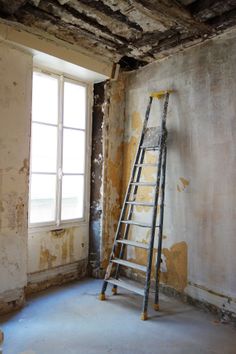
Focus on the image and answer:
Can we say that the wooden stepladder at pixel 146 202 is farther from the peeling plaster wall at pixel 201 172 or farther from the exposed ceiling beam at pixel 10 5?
the exposed ceiling beam at pixel 10 5

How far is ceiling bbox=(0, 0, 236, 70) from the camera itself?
7.88ft

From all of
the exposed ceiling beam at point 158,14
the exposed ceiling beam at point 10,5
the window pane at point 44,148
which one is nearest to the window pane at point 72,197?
the window pane at point 44,148

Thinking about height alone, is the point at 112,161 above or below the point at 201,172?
above

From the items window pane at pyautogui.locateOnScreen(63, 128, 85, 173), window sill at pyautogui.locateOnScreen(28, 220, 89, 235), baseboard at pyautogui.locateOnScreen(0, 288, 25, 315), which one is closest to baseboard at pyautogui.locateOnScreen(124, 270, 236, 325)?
window sill at pyautogui.locateOnScreen(28, 220, 89, 235)

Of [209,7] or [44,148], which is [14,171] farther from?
[209,7]

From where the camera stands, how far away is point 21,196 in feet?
9.12

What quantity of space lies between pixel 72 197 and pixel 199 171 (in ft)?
5.05

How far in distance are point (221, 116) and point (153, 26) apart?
1049 mm

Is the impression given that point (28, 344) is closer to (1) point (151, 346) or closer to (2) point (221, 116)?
(1) point (151, 346)

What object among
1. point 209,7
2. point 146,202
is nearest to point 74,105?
point 146,202

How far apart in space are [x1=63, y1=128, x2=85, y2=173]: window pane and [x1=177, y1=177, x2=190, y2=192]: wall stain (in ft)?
4.05

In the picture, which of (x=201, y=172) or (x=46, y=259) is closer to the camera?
(x=201, y=172)

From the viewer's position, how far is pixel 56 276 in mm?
3346

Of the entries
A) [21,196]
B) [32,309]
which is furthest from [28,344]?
[21,196]
